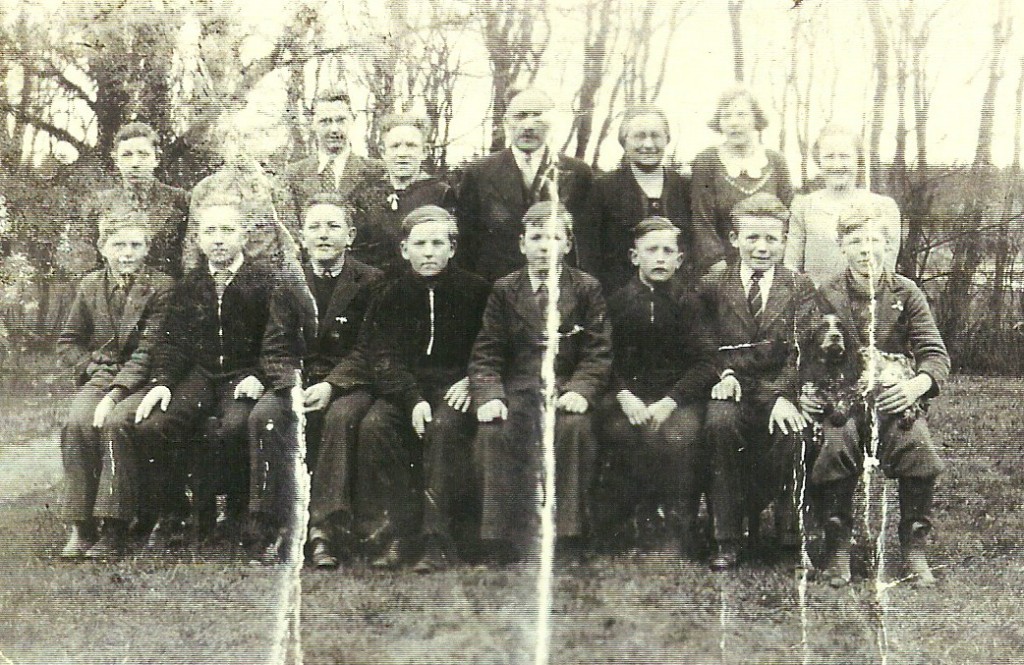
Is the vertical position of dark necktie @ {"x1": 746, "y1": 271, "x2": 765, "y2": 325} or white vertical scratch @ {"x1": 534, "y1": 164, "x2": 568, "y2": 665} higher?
dark necktie @ {"x1": 746, "y1": 271, "x2": 765, "y2": 325}

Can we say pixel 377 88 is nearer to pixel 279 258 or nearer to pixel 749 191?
pixel 279 258

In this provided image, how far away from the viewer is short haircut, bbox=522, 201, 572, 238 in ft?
12.2

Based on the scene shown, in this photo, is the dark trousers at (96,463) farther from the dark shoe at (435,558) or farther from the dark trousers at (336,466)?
the dark shoe at (435,558)

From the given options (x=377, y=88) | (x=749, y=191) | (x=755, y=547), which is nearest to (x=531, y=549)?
(x=755, y=547)

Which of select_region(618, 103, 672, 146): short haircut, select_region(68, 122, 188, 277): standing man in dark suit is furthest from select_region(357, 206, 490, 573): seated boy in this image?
select_region(68, 122, 188, 277): standing man in dark suit

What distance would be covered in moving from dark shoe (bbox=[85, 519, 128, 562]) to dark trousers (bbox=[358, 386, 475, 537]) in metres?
1.00

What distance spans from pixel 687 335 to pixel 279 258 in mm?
1664

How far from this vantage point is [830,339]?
3.72m

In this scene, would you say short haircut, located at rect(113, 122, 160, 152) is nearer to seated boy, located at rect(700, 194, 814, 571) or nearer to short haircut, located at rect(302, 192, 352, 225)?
short haircut, located at rect(302, 192, 352, 225)

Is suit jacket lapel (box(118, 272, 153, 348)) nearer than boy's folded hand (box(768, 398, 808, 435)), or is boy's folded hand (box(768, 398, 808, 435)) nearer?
boy's folded hand (box(768, 398, 808, 435))

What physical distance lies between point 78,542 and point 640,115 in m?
2.86

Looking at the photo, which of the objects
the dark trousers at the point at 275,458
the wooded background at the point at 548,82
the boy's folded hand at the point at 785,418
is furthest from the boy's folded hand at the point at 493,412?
the boy's folded hand at the point at 785,418

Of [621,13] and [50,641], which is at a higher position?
[621,13]

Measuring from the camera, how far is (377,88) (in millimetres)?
3764
